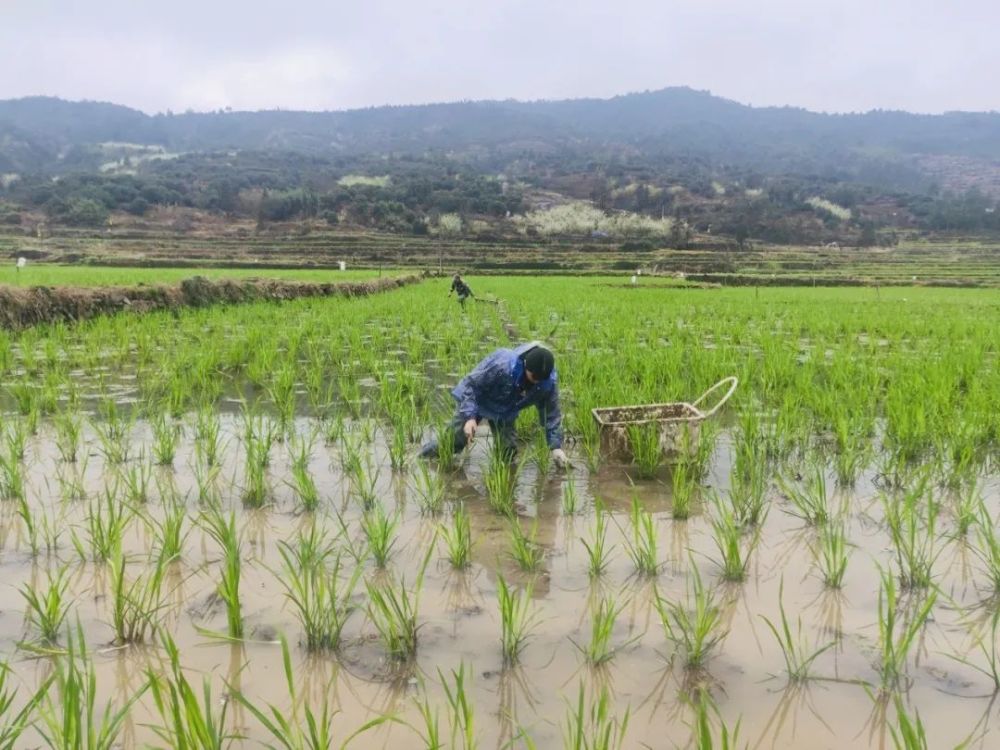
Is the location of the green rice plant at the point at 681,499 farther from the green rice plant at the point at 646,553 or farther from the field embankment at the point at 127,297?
the field embankment at the point at 127,297

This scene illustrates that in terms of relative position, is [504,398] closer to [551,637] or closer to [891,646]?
[551,637]

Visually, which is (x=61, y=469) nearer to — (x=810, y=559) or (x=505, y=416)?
(x=505, y=416)

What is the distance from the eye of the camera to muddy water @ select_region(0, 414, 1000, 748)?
1569 millimetres

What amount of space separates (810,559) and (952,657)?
0.62 m

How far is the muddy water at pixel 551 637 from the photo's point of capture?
1569 mm

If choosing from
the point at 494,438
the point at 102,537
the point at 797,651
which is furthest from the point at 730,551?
the point at 102,537

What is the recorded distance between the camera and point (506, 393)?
3.57 meters

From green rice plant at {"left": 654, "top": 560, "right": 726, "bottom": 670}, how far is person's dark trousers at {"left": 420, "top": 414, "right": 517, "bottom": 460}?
4.71 feet

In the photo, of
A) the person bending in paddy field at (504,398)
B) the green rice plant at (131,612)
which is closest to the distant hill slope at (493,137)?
the person bending in paddy field at (504,398)

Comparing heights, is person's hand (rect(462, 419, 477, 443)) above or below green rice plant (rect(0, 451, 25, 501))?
above

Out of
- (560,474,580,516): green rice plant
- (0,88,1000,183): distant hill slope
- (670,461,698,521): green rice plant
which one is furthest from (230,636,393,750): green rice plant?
(0,88,1000,183): distant hill slope

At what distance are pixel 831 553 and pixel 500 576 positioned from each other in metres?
1.22

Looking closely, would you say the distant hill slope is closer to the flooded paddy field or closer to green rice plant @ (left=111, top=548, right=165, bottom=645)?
the flooded paddy field

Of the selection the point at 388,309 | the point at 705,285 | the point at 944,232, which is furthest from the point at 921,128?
the point at 388,309
